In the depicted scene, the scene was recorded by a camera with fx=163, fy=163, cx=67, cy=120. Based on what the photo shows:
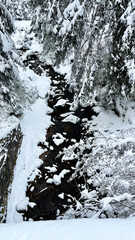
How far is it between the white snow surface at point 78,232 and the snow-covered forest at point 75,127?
0.69m

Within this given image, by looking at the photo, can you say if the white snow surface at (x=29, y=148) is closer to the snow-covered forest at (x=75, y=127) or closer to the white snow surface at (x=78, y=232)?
the snow-covered forest at (x=75, y=127)

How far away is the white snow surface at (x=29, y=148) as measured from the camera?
4.07 meters

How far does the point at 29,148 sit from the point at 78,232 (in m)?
4.40

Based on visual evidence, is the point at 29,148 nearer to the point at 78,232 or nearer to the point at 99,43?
the point at 99,43

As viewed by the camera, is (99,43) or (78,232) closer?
(78,232)

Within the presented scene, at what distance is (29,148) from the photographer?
5.70 metres

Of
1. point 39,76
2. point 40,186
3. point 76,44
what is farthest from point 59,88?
point 40,186

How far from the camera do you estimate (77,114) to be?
7.40 metres

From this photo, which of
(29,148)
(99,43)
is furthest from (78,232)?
(99,43)

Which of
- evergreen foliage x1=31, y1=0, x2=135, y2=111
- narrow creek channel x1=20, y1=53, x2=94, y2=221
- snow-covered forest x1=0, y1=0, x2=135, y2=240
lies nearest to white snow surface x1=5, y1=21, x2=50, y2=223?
snow-covered forest x1=0, y1=0, x2=135, y2=240

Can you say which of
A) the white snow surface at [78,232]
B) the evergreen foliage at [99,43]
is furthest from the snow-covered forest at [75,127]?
the white snow surface at [78,232]

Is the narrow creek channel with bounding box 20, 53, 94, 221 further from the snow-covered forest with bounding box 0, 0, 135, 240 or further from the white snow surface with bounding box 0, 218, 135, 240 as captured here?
the white snow surface with bounding box 0, 218, 135, 240

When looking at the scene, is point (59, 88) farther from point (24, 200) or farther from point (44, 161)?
point (24, 200)

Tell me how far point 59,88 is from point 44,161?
4885mm
